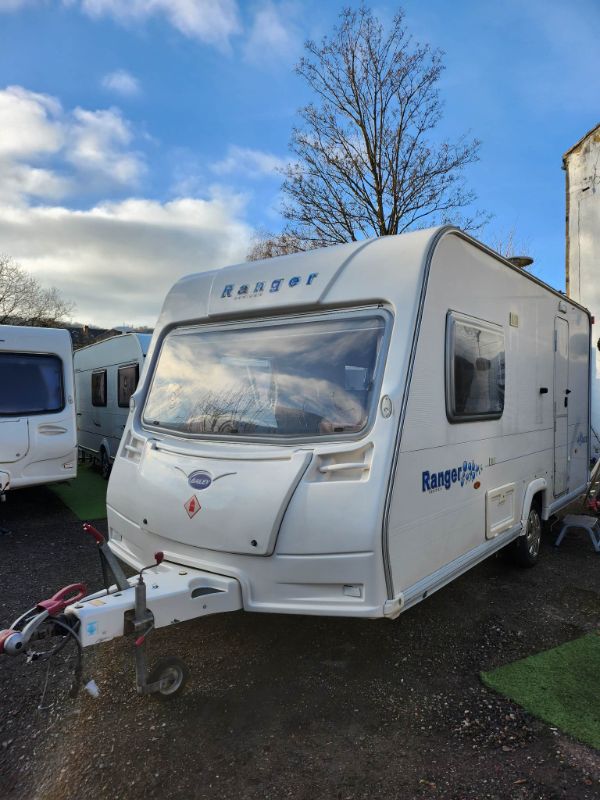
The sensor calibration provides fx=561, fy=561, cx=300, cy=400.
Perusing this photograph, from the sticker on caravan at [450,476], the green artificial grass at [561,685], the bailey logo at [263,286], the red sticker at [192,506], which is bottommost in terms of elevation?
the green artificial grass at [561,685]

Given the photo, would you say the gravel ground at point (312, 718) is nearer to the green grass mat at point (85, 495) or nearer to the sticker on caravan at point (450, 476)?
the sticker on caravan at point (450, 476)


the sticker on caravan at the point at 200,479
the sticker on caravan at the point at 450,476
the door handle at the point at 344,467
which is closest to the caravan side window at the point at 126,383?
the sticker on caravan at the point at 200,479

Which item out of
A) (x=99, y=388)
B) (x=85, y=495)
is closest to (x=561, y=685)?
(x=85, y=495)

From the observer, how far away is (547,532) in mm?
6562

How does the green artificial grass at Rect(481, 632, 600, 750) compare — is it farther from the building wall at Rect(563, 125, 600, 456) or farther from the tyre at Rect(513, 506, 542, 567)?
the building wall at Rect(563, 125, 600, 456)

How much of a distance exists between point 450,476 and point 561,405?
287 centimetres

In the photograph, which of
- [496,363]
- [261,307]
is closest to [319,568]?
[261,307]

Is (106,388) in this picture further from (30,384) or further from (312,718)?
(312,718)

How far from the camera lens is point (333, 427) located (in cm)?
315

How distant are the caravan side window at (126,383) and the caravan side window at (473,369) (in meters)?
6.36

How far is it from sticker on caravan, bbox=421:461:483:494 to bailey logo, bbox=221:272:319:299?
4.62 feet

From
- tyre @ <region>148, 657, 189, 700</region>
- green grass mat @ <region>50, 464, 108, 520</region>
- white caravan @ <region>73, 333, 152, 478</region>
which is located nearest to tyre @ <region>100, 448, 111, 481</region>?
white caravan @ <region>73, 333, 152, 478</region>

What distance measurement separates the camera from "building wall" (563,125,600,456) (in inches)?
392

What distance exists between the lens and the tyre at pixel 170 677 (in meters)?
2.99
